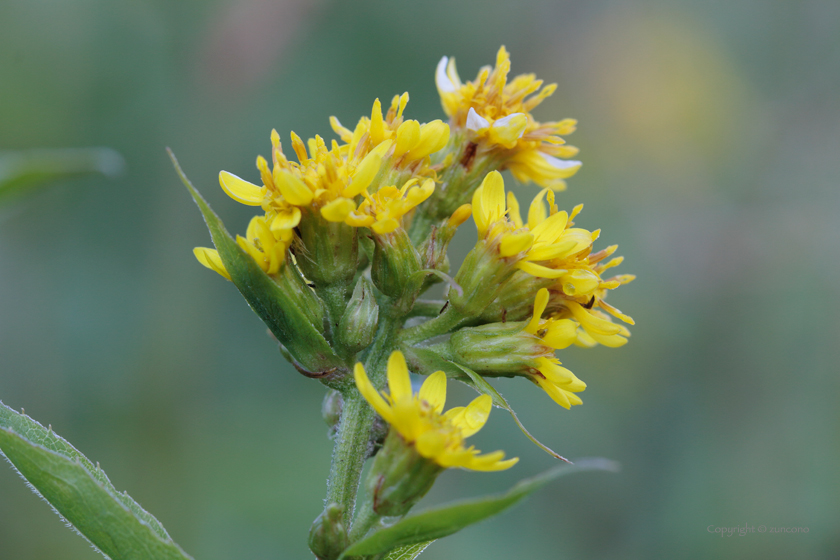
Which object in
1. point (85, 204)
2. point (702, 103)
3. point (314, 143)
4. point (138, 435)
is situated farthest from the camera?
point (702, 103)

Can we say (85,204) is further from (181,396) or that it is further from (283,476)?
(283,476)

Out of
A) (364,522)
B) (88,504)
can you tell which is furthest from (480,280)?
(88,504)

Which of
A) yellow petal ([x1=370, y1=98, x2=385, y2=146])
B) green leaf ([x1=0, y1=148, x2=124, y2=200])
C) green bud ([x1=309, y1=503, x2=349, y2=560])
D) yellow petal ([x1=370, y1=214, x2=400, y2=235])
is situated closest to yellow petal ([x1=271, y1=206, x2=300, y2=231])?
yellow petal ([x1=370, y1=214, x2=400, y2=235])

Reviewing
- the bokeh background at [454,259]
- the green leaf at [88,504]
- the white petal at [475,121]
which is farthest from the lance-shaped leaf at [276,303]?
the bokeh background at [454,259]

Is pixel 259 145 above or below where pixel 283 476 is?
above

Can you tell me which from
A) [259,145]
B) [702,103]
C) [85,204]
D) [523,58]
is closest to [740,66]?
[702,103]

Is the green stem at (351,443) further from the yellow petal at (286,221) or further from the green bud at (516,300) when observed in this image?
the yellow petal at (286,221)

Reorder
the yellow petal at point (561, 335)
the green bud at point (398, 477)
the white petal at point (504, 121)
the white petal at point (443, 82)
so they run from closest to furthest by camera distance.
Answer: the green bud at point (398, 477)
the yellow petal at point (561, 335)
the white petal at point (504, 121)
the white petal at point (443, 82)
